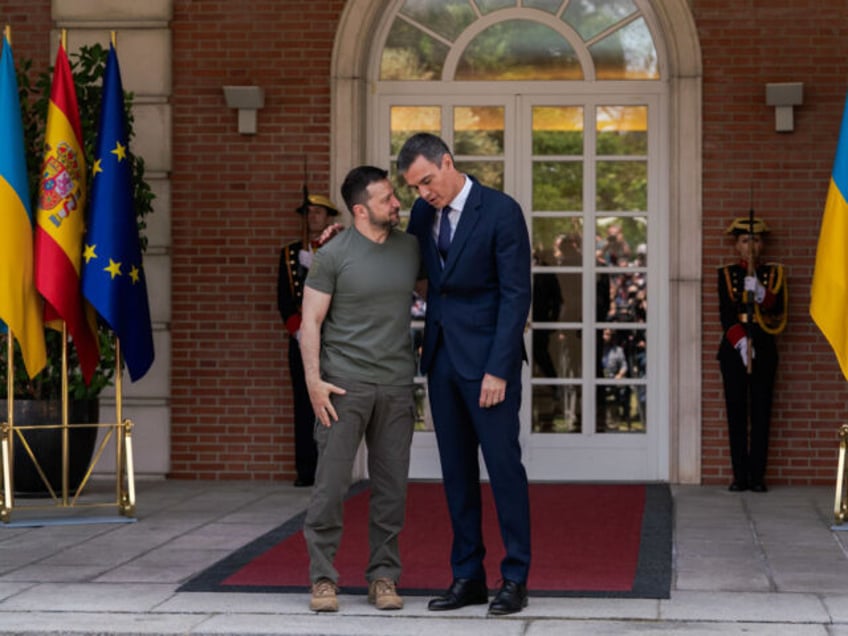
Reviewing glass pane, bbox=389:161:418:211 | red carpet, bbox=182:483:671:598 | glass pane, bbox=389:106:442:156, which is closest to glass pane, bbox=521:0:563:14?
glass pane, bbox=389:106:442:156

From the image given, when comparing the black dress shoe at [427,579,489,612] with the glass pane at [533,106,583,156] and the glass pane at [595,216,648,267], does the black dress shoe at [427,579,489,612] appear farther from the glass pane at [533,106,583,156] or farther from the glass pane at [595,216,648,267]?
the glass pane at [533,106,583,156]

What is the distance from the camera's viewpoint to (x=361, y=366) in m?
6.15

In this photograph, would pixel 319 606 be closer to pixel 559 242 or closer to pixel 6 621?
pixel 6 621

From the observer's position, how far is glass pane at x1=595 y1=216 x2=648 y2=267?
11125 mm

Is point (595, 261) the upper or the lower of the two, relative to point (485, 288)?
upper

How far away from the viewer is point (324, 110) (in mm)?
11047

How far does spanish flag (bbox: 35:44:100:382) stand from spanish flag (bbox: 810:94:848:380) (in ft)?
12.8

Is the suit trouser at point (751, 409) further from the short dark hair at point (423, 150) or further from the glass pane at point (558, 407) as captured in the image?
the short dark hair at point (423, 150)

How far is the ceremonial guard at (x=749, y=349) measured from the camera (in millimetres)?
10461

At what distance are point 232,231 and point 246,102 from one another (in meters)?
0.87

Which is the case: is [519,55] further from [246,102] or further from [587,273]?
[246,102]

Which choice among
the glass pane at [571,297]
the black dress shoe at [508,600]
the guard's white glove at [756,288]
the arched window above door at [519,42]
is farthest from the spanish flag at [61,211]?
the guard's white glove at [756,288]

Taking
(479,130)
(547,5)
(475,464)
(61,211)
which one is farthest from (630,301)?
(475,464)

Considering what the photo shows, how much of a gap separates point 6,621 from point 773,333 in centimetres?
599
